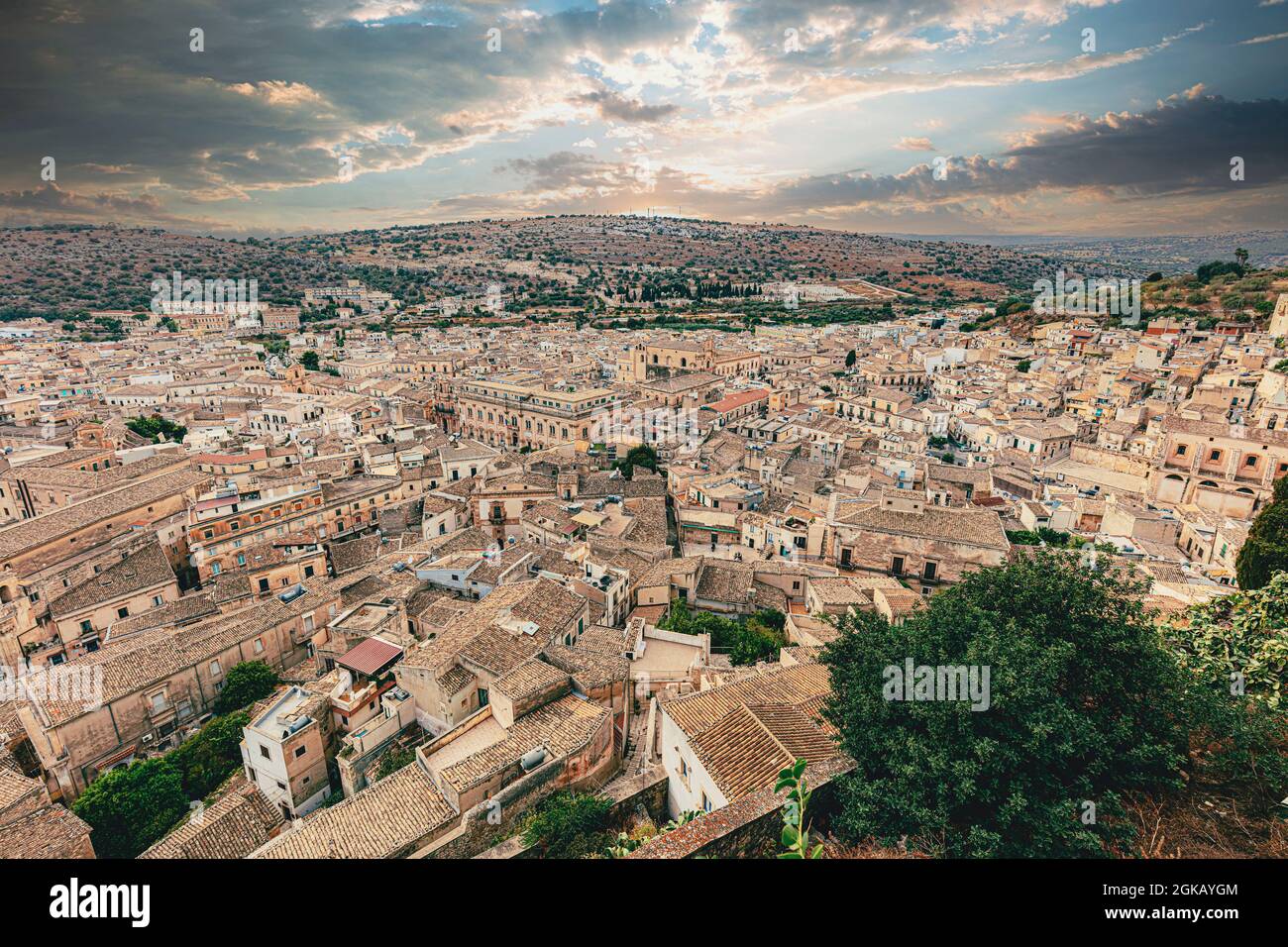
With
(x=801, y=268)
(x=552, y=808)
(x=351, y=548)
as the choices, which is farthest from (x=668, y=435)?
(x=801, y=268)

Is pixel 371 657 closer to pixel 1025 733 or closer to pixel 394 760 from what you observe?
pixel 394 760

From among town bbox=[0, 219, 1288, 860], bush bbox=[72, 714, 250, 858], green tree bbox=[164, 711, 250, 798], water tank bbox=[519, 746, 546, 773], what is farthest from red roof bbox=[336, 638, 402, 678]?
water tank bbox=[519, 746, 546, 773]

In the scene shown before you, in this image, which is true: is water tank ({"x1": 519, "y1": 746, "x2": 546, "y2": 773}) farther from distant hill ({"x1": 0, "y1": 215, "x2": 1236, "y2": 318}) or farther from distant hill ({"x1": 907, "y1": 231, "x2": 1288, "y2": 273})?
distant hill ({"x1": 0, "y1": 215, "x2": 1236, "y2": 318})

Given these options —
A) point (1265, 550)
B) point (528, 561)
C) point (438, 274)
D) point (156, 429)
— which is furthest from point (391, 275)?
point (1265, 550)

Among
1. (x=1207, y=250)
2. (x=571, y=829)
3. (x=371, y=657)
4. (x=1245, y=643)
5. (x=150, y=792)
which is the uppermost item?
(x=1207, y=250)
